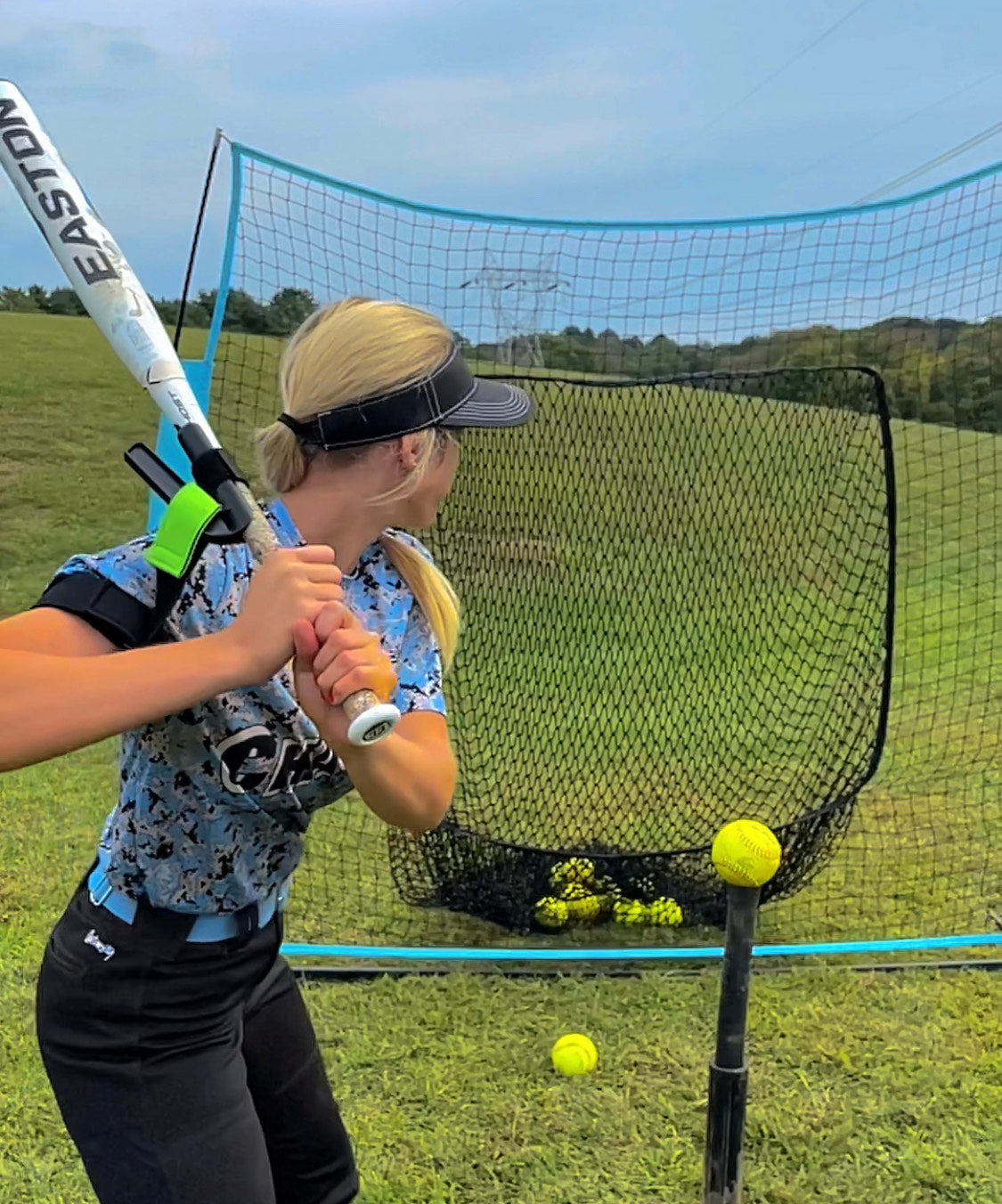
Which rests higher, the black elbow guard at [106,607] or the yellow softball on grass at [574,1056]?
the black elbow guard at [106,607]

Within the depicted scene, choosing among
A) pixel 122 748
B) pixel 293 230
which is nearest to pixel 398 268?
pixel 293 230

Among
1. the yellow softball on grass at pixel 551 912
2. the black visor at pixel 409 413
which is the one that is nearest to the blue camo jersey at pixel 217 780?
the black visor at pixel 409 413

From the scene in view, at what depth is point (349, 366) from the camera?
174 centimetres

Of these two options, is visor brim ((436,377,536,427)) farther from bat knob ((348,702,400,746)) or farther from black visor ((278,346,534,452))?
bat knob ((348,702,400,746))

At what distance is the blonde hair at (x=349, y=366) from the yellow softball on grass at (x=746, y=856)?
885 mm

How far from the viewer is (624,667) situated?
5.75 meters

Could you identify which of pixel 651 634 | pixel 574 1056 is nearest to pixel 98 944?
pixel 574 1056

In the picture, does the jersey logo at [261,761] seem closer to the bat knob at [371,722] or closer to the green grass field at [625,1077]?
the bat knob at [371,722]

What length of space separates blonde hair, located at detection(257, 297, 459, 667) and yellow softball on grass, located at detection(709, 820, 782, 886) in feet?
2.90

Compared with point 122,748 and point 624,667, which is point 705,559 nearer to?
point 624,667

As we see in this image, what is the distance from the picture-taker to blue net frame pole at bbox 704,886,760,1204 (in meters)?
2.20

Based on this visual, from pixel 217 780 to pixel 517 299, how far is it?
10.2 feet

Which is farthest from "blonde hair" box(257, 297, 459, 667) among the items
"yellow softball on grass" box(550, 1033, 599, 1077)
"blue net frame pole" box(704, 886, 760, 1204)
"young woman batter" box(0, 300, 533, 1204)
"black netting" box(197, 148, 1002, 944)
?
"yellow softball on grass" box(550, 1033, 599, 1077)

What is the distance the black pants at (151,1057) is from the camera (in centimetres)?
167
